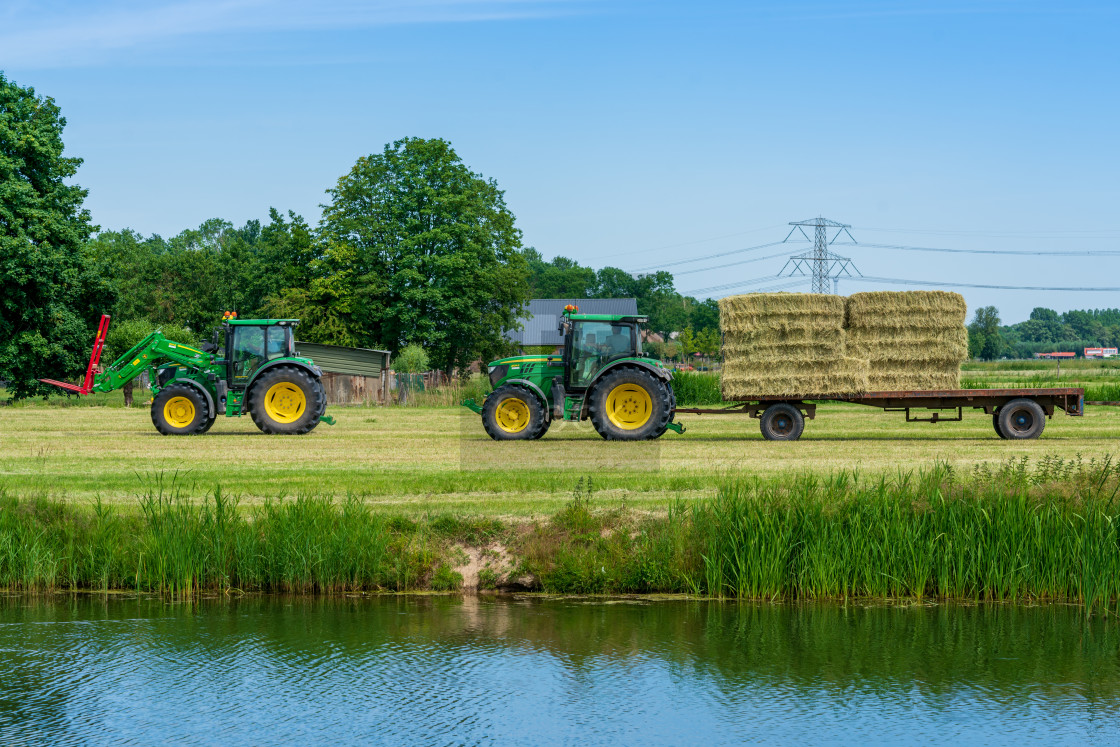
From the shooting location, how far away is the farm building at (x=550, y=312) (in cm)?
8494

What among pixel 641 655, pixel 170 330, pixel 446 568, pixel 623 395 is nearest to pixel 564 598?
pixel 446 568

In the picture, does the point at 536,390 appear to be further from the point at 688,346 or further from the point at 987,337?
the point at 987,337

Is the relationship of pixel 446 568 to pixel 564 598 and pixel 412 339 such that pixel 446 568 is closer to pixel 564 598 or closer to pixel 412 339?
pixel 564 598

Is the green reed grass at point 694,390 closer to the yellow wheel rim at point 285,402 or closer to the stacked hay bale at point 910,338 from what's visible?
the stacked hay bale at point 910,338

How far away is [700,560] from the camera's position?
10.0m

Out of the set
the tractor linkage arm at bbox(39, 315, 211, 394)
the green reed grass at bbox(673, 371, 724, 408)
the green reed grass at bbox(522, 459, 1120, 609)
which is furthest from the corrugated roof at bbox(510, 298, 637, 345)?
the green reed grass at bbox(522, 459, 1120, 609)

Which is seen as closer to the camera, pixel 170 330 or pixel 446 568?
pixel 446 568

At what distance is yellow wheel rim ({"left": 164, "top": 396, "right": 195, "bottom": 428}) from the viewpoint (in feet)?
76.7

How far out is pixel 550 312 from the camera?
315 feet

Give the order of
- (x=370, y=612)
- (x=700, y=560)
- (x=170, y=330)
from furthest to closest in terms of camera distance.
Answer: (x=170, y=330) < (x=700, y=560) < (x=370, y=612)

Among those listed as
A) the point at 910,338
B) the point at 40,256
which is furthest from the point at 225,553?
the point at 40,256

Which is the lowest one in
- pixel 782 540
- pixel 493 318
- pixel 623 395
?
pixel 782 540

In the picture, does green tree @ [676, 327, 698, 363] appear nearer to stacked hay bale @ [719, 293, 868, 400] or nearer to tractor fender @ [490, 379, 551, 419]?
stacked hay bale @ [719, 293, 868, 400]

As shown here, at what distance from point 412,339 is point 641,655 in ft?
153
